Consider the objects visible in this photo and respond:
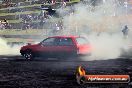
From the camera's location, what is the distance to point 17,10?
53.1m

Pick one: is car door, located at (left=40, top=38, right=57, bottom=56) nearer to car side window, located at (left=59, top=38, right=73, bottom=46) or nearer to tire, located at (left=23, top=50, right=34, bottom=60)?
car side window, located at (left=59, top=38, right=73, bottom=46)

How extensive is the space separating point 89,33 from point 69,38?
1170cm

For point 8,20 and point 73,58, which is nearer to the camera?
point 73,58

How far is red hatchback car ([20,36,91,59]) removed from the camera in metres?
23.0

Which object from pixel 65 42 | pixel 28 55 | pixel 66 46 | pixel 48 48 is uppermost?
pixel 65 42

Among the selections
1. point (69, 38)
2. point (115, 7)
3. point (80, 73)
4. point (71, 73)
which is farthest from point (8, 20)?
point (80, 73)

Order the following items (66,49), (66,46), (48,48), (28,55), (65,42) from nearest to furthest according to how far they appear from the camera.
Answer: (66,49), (66,46), (65,42), (48,48), (28,55)

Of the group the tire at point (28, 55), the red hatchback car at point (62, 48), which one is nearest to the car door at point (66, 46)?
the red hatchback car at point (62, 48)

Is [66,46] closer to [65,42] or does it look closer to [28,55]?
[65,42]

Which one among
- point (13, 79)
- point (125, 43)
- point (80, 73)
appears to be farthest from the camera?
point (125, 43)

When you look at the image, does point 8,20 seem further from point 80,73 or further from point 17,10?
point 80,73

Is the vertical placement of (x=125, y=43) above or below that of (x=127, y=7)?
below

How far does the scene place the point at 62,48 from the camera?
23453 mm

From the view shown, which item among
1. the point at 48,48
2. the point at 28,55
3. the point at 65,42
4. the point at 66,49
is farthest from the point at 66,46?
the point at 28,55
